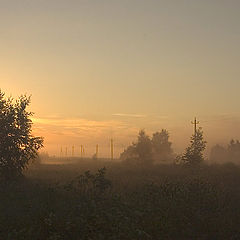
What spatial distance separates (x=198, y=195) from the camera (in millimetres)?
18688

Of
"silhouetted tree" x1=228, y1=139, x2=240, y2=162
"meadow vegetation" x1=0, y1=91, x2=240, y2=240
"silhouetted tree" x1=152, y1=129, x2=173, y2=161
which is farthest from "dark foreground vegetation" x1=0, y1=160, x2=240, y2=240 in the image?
"silhouetted tree" x1=228, y1=139, x2=240, y2=162

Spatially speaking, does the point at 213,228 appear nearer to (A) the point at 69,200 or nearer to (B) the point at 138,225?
(B) the point at 138,225

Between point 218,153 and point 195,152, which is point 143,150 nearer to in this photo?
point 195,152

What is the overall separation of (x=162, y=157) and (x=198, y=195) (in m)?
56.8

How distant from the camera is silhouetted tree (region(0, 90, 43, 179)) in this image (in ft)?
86.2

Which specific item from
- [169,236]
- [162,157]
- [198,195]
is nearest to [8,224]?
[169,236]

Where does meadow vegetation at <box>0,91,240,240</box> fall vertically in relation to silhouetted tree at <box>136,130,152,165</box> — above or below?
below

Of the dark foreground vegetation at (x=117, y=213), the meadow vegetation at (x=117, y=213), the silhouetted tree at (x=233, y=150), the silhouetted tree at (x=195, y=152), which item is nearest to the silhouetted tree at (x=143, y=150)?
the silhouetted tree at (x=195, y=152)

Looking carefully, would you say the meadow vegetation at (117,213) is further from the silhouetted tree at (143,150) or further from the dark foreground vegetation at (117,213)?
the silhouetted tree at (143,150)

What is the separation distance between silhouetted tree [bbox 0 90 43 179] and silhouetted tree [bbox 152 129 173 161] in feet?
162

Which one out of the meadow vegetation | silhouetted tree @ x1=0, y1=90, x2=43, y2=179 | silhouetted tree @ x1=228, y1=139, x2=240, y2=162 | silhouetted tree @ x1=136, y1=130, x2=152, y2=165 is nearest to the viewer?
the meadow vegetation

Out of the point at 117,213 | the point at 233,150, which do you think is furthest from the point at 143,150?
the point at 233,150

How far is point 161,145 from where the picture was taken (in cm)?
7581

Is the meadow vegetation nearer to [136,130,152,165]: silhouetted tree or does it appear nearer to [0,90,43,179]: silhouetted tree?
[0,90,43,179]: silhouetted tree
